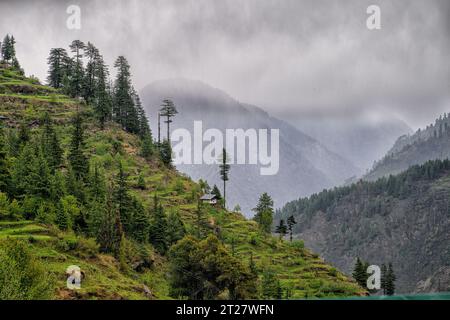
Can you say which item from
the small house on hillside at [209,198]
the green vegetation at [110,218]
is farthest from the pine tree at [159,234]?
the small house on hillside at [209,198]

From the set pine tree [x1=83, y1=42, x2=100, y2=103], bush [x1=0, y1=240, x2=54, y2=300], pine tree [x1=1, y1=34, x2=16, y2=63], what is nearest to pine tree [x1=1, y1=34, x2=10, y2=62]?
pine tree [x1=1, y1=34, x2=16, y2=63]

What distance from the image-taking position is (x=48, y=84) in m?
154

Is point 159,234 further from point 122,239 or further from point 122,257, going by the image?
point 122,257

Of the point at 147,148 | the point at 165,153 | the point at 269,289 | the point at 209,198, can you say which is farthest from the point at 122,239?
the point at 165,153

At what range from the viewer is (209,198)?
126000mm

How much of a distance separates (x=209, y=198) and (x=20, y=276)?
88.4 m

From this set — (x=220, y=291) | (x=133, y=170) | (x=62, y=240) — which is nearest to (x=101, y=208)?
(x=62, y=240)

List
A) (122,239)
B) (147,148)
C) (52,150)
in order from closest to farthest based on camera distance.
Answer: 1. (122,239)
2. (52,150)
3. (147,148)

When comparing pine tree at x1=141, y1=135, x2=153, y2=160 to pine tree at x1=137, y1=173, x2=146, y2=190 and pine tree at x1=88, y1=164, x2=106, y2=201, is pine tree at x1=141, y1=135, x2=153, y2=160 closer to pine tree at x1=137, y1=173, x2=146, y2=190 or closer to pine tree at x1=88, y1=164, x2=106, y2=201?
pine tree at x1=137, y1=173, x2=146, y2=190

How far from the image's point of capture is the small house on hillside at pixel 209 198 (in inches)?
4921

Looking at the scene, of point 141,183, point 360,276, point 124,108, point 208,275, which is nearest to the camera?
point 208,275

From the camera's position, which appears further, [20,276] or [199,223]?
[199,223]
